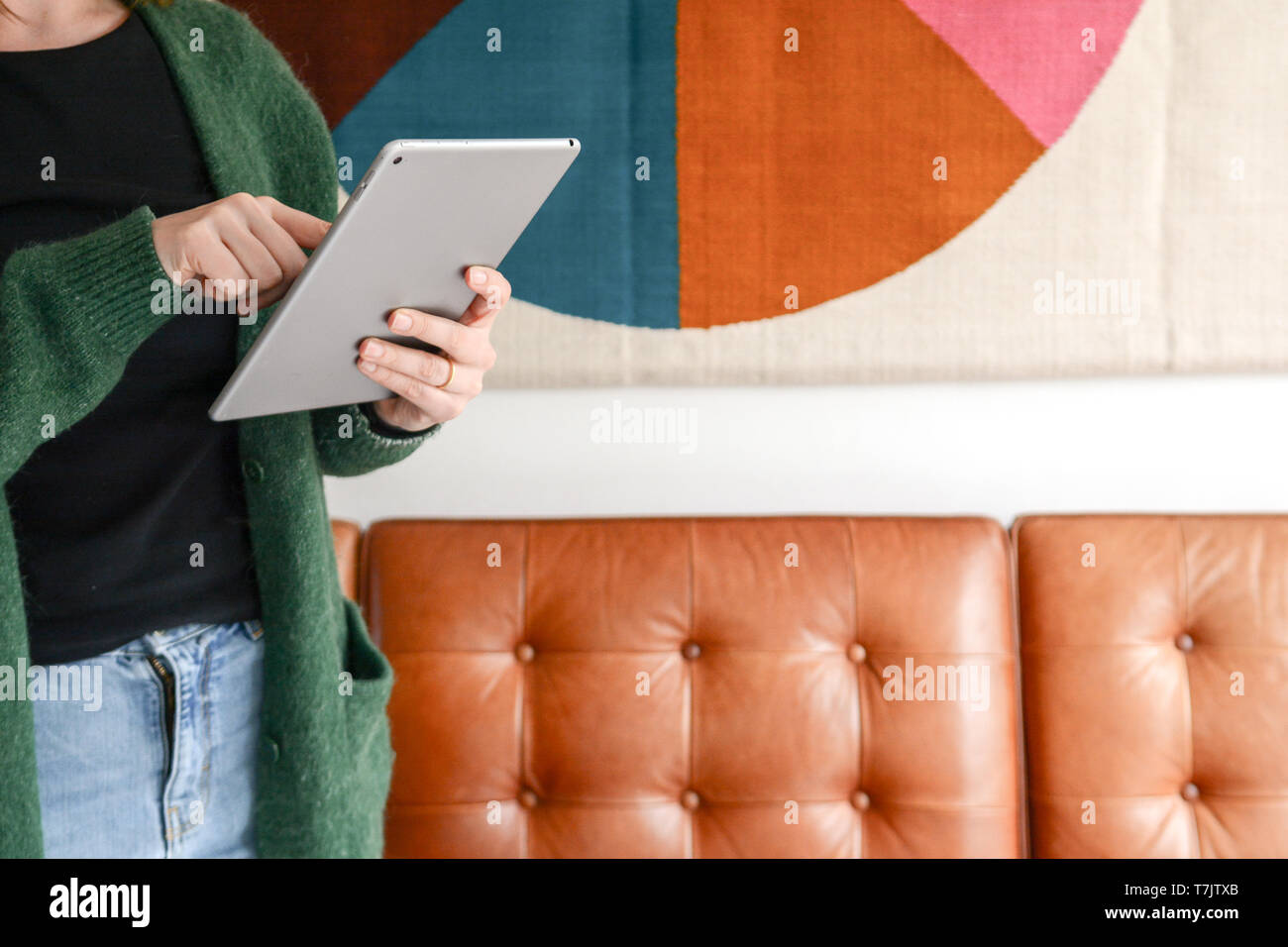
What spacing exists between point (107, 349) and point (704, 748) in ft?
2.72

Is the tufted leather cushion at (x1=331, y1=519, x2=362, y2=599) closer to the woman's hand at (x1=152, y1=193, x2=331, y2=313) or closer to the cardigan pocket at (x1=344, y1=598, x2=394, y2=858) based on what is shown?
the cardigan pocket at (x1=344, y1=598, x2=394, y2=858)

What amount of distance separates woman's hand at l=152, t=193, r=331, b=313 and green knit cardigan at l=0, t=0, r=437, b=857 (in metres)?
0.02

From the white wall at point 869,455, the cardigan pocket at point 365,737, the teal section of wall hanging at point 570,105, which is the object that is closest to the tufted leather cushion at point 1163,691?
the white wall at point 869,455

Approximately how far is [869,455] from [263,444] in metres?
0.87

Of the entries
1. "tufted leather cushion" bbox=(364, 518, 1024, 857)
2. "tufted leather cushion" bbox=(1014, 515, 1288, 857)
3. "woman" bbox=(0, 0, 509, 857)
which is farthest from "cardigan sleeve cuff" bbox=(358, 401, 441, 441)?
"tufted leather cushion" bbox=(1014, 515, 1288, 857)

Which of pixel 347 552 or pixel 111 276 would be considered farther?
pixel 347 552

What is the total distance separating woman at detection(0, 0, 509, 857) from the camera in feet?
1.83

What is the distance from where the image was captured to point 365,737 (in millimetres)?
775

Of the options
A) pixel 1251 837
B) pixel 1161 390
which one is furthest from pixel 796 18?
pixel 1251 837

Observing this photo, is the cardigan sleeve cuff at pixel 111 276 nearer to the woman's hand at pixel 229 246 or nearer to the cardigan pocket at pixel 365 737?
the woman's hand at pixel 229 246

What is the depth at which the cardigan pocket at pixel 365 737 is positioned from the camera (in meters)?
0.76

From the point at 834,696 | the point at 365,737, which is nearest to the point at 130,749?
the point at 365,737

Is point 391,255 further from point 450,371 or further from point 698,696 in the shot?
point 698,696

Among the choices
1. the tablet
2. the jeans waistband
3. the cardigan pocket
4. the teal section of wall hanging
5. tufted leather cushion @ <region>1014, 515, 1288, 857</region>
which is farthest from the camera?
the teal section of wall hanging
